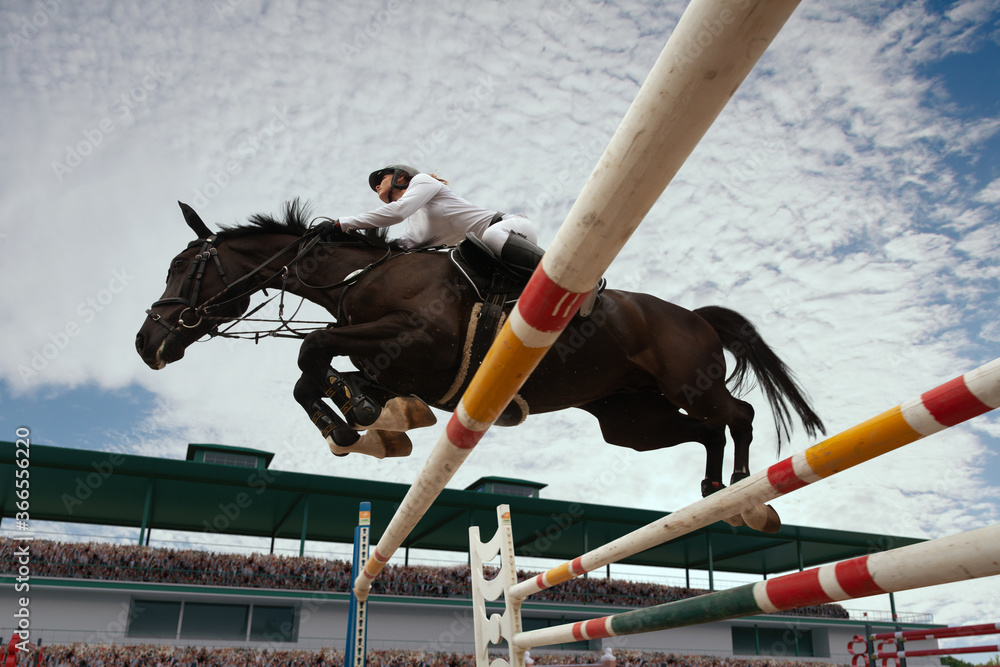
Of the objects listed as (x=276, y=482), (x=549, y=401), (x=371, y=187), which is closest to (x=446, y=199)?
(x=371, y=187)

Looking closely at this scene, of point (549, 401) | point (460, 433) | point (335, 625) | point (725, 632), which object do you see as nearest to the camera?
point (460, 433)

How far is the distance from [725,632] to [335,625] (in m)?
11.8

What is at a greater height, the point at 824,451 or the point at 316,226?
the point at 316,226

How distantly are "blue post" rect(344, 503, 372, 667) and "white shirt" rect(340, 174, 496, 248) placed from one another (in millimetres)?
1800

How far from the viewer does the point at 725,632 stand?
19.9 m

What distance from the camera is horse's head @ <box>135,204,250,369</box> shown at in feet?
10.9

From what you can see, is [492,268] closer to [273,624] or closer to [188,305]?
[188,305]

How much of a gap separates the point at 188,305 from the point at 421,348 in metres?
1.41

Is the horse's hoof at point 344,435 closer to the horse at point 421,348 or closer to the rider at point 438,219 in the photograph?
the horse at point 421,348

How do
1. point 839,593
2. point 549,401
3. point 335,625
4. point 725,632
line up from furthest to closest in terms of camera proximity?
1. point 725,632
2. point 335,625
3. point 549,401
4. point 839,593

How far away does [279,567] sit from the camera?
1600cm

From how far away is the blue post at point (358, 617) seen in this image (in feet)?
13.4

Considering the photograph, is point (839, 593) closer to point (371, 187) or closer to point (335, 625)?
point (371, 187)

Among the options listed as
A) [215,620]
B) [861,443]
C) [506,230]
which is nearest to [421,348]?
[506,230]
